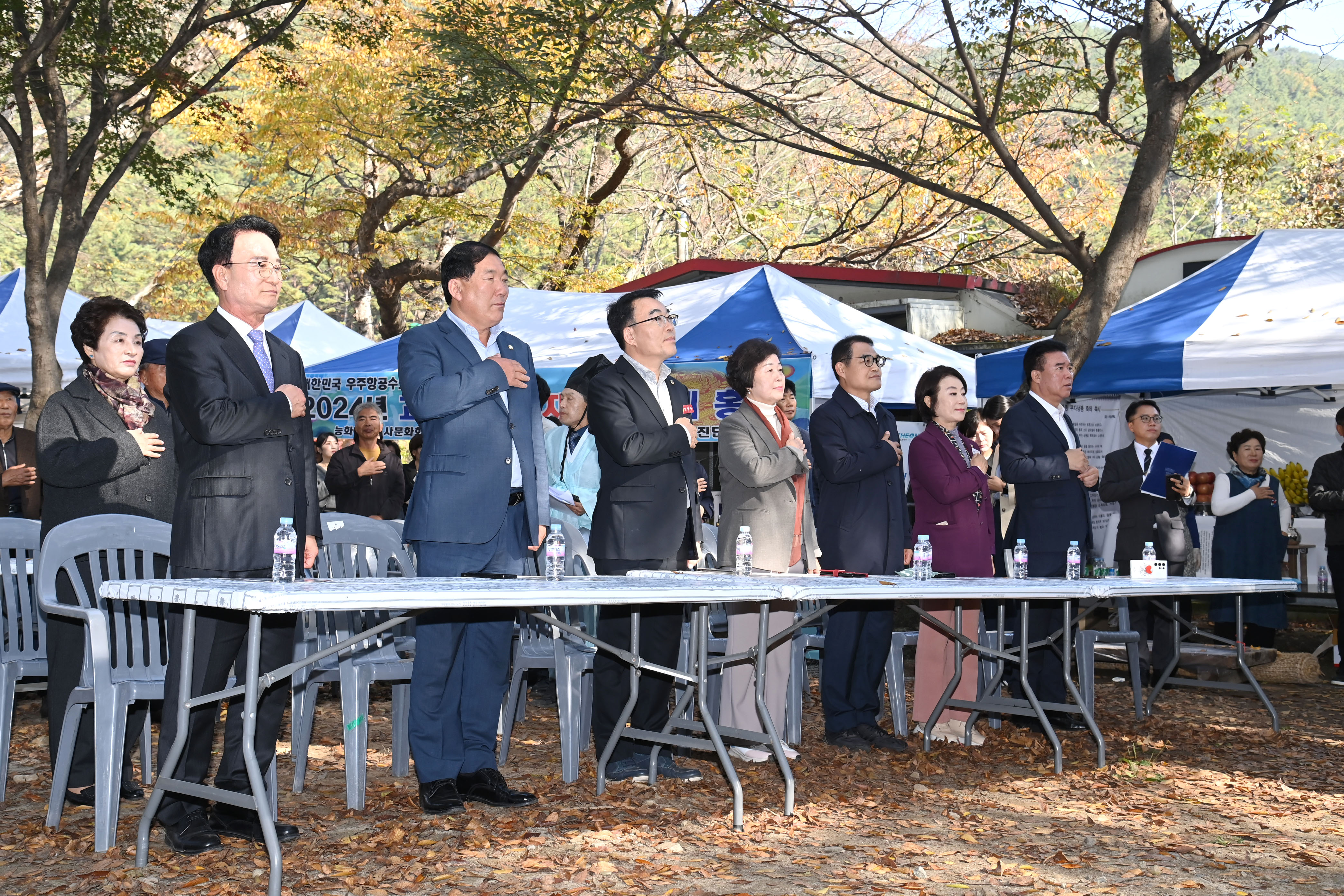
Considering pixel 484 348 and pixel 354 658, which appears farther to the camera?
pixel 354 658

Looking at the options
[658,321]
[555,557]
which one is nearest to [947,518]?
[658,321]

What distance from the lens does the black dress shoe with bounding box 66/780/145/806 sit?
4227 millimetres

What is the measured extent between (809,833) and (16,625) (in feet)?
9.49

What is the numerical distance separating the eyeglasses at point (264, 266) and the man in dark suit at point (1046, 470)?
351 centimetres

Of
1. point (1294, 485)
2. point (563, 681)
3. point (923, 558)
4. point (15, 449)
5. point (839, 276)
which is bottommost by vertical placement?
point (563, 681)

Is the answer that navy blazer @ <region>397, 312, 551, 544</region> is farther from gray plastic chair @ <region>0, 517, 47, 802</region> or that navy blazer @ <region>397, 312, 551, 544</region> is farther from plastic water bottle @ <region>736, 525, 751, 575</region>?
gray plastic chair @ <region>0, 517, 47, 802</region>

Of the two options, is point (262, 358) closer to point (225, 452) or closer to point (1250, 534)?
point (225, 452)

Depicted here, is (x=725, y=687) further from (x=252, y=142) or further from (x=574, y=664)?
(x=252, y=142)

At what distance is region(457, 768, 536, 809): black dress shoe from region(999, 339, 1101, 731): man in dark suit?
2.76 metres

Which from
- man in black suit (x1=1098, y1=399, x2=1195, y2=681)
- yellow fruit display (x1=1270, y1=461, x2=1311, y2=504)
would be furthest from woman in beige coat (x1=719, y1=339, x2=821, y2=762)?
yellow fruit display (x1=1270, y1=461, x2=1311, y2=504)

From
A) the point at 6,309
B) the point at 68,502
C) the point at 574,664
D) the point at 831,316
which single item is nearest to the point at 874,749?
the point at 574,664

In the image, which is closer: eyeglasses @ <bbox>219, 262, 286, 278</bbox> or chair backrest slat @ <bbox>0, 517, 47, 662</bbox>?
eyeglasses @ <bbox>219, 262, 286, 278</bbox>

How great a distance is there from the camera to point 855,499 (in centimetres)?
554

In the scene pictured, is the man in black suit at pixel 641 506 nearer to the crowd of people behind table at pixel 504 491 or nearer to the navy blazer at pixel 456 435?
the crowd of people behind table at pixel 504 491
